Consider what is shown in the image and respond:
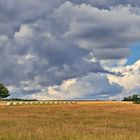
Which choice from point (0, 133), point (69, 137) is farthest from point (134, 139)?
point (0, 133)

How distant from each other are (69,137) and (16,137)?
2823 millimetres

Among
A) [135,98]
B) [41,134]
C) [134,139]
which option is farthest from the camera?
[135,98]

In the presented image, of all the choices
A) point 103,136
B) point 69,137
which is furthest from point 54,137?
point 103,136

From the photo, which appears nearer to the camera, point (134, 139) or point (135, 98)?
point (134, 139)

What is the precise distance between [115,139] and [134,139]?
975 millimetres

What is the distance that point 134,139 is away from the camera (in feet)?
89.0

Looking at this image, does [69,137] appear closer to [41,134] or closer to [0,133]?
[41,134]

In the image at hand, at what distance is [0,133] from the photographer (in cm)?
3081

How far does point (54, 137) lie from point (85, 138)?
179 cm

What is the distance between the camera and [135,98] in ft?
649

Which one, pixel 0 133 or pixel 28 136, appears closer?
pixel 28 136

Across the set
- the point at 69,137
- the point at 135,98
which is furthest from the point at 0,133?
the point at 135,98

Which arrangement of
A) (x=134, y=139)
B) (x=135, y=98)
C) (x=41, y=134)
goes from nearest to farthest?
(x=134, y=139), (x=41, y=134), (x=135, y=98)

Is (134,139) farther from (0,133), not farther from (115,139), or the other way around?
(0,133)
